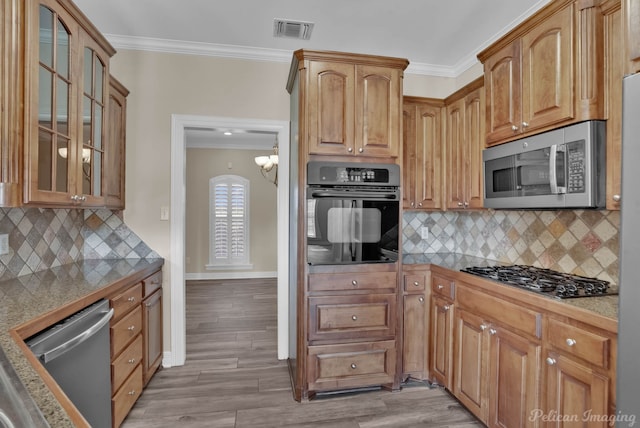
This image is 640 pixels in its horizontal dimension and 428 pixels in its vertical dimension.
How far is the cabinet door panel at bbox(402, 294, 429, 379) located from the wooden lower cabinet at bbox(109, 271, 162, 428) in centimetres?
192

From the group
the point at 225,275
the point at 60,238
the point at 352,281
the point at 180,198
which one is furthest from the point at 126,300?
the point at 225,275

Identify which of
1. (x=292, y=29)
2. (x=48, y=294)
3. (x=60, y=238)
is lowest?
(x=48, y=294)

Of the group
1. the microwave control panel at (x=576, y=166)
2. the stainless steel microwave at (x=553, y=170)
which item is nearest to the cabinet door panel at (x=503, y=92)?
the stainless steel microwave at (x=553, y=170)

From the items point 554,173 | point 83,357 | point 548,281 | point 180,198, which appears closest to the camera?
point 83,357

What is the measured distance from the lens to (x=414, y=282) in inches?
100

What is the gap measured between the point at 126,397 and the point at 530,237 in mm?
2934

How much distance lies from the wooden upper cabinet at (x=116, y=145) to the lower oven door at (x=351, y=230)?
1501mm

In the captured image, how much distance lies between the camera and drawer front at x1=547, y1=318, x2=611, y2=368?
1.31m

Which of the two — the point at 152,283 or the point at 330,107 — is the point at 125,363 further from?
the point at 330,107

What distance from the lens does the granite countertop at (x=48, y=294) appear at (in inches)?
28.9

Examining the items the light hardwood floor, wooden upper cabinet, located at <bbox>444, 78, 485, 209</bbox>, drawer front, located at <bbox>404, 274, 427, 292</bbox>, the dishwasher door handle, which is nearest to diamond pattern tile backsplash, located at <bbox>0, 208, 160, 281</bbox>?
the dishwasher door handle

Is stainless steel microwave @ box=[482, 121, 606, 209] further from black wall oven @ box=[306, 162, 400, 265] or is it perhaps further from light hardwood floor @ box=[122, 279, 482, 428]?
light hardwood floor @ box=[122, 279, 482, 428]

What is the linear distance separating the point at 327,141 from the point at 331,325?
1.31 metres

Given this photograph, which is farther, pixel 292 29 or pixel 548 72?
pixel 292 29
